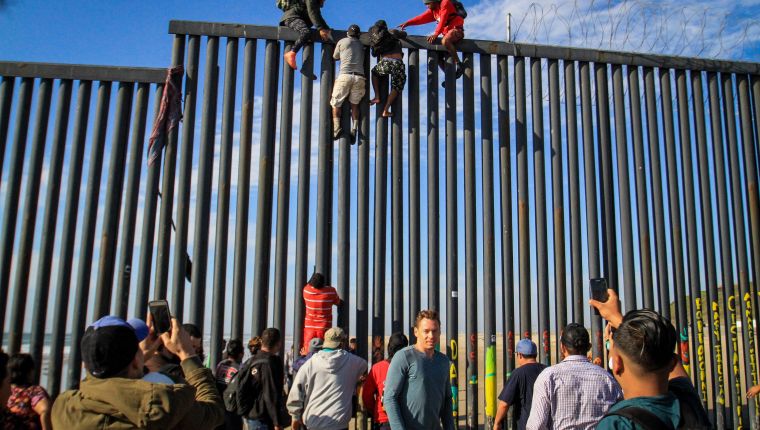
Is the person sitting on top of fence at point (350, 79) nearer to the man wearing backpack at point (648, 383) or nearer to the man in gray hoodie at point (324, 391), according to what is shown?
the man in gray hoodie at point (324, 391)

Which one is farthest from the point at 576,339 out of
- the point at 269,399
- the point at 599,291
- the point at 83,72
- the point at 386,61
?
the point at 83,72

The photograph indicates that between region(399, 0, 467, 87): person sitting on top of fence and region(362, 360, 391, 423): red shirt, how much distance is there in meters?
4.96

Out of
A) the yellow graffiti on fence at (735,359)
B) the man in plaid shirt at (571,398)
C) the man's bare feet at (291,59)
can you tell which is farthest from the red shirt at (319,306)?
the yellow graffiti on fence at (735,359)

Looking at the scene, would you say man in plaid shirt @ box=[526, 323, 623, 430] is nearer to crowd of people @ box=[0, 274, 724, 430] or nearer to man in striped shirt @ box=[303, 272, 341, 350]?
crowd of people @ box=[0, 274, 724, 430]

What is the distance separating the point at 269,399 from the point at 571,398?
106 inches

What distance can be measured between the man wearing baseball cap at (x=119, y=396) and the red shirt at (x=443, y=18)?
302 inches

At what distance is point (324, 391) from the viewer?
19.2 ft

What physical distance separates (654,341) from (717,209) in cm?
872

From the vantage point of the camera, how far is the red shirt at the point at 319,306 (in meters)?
8.01

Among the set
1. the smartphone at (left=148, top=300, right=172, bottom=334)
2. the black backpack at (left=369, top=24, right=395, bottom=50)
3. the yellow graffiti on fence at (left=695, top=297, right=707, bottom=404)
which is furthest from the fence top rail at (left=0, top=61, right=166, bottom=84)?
the yellow graffiti on fence at (left=695, top=297, right=707, bottom=404)

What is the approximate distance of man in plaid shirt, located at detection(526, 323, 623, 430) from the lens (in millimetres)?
4395

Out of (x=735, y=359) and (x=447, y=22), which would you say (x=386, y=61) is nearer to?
(x=447, y=22)

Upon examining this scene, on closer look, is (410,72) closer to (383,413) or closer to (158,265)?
(158,265)

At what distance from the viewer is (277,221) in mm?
8836
